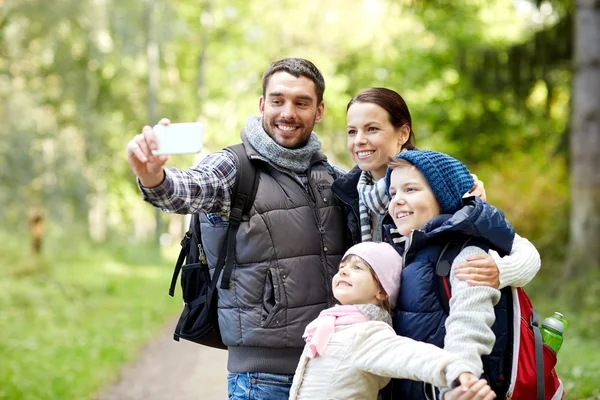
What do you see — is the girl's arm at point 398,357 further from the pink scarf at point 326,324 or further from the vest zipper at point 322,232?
the vest zipper at point 322,232

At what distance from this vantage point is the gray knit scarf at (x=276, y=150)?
3.64m

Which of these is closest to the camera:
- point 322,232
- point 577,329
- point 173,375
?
point 322,232

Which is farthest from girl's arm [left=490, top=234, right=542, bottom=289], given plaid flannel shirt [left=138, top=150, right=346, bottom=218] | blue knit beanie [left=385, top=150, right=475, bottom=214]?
plaid flannel shirt [left=138, top=150, right=346, bottom=218]

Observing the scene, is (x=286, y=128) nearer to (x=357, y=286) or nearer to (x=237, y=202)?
(x=237, y=202)

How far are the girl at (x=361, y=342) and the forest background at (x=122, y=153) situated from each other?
408cm

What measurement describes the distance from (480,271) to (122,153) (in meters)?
24.6

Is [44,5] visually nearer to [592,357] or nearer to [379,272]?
[592,357]

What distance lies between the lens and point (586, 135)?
40.1 feet

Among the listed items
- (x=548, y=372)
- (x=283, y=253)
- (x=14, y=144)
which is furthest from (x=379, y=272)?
(x=14, y=144)

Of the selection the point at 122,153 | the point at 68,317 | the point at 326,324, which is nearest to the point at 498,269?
the point at 326,324

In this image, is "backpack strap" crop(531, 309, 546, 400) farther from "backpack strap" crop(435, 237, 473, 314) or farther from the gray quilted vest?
the gray quilted vest

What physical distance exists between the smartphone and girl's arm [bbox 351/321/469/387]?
98 cm

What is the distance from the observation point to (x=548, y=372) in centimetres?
309

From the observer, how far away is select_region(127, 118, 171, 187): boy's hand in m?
2.82
